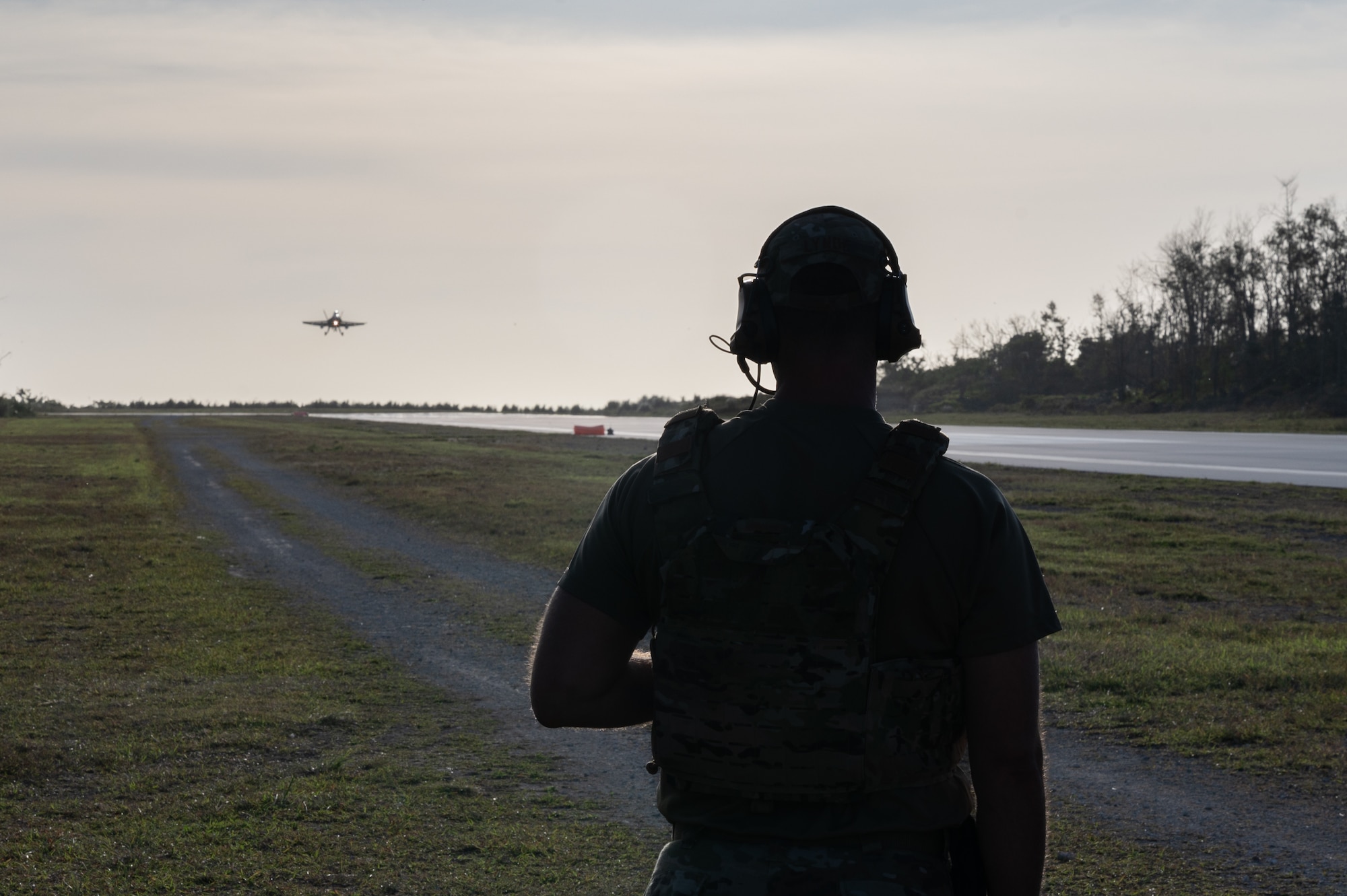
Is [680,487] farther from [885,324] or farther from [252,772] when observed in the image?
[252,772]

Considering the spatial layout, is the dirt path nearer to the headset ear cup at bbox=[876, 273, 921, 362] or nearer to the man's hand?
the man's hand

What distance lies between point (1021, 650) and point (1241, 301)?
7194 centimetres

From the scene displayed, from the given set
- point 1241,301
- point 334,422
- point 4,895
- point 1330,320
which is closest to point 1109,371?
point 1241,301

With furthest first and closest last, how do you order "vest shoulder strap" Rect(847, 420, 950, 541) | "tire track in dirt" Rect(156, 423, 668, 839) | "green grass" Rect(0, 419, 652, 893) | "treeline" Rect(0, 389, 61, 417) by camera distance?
"treeline" Rect(0, 389, 61, 417), "tire track in dirt" Rect(156, 423, 668, 839), "green grass" Rect(0, 419, 652, 893), "vest shoulder strap" Rect(847, 420, 950, 541)

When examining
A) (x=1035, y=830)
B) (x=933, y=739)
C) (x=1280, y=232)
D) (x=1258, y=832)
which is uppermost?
(x=1280, y=232)

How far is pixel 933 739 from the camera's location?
203cm

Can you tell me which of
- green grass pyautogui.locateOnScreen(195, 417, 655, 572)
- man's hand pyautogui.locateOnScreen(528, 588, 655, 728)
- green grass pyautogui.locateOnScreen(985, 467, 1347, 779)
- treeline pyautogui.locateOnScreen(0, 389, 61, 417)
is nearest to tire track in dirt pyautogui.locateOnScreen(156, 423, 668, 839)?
green grass pyautogui.locateOnScreen(195, 417, 655, 572)

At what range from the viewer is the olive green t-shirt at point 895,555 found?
1.96m

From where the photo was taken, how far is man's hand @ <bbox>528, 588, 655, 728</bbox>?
2.18 m

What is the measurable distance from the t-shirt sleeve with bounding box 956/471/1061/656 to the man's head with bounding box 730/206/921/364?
381 mm

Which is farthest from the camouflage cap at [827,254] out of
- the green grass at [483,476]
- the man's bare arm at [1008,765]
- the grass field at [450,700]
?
the green grass at [483,476]

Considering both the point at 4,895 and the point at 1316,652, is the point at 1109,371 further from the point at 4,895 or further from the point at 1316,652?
the point at 4,895

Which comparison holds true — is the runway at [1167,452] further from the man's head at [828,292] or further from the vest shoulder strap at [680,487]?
the vest shoulder strap at [680,487]

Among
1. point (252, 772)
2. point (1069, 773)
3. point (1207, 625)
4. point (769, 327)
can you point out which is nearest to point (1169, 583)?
point (1207, 625)
